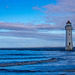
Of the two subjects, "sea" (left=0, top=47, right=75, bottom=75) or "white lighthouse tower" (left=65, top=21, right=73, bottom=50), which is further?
"white lighthouse tower" (left=65, top=21, right=73, bottom=50)

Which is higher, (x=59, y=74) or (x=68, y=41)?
(x=68, y=41)

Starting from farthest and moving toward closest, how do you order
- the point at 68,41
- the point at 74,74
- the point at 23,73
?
the point at 68,41, the point at 23,73, the point at 74,74

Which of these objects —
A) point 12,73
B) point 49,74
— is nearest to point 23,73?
point 12,73

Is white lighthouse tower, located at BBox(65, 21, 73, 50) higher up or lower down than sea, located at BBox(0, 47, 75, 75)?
higher up

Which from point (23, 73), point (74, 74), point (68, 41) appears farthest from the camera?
point (68, 41)

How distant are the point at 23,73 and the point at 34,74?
3.70ft

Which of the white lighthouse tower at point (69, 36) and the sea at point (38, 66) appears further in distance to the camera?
the white lighthouse tower at point (69, 36)

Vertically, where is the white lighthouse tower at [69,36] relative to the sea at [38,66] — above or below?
above

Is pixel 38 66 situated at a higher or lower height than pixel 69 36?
lower

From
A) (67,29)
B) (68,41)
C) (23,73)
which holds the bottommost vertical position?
(23,73)

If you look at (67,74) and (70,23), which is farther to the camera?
(70,23)

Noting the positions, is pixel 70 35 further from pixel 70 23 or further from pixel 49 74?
pixel 49 74

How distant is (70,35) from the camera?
4872 cm

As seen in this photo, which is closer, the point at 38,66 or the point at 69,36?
the point at 38,66
